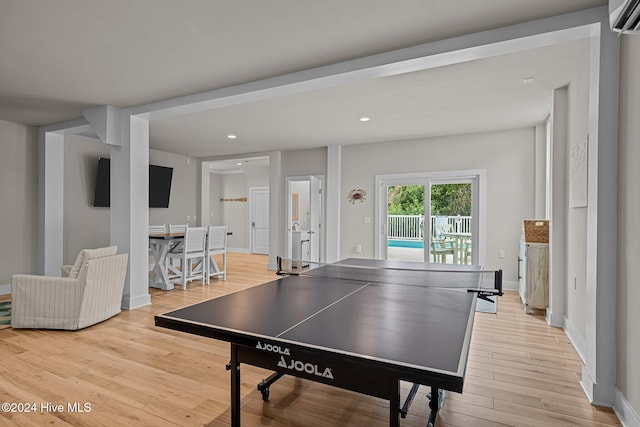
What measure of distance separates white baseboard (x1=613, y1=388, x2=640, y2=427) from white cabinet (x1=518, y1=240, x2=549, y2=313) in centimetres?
214

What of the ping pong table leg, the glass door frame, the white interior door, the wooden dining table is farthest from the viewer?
the white interior door

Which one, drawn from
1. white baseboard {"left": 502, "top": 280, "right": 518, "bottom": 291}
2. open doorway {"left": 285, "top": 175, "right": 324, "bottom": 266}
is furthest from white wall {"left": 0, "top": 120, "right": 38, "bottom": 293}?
white baseboard {"left": 502, "top": 280, "right": 518, "bottom": 291}

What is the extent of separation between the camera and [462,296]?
192 cm

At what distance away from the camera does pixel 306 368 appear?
1.31 meters

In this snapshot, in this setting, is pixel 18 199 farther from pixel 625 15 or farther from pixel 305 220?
pixel 625 15

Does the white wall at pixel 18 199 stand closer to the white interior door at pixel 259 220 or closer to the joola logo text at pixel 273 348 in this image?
the white interior door at pixel 259 220

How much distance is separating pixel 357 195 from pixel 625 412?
16.9ft

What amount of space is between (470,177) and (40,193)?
6.91 meters

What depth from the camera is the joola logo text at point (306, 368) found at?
1.29 metres

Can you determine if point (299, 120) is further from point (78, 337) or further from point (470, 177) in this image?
point (78, 337)

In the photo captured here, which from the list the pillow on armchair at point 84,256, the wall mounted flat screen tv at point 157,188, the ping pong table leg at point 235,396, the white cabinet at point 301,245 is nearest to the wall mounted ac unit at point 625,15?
the ping pong table leg at point 235,396

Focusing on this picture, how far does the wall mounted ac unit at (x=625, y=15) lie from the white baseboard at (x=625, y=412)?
1.92m

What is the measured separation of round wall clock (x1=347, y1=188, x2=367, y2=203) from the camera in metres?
6.77

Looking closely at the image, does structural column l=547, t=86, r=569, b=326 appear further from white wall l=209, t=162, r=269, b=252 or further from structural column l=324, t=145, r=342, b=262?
white wall l=209, t=162, r=269, b=252
